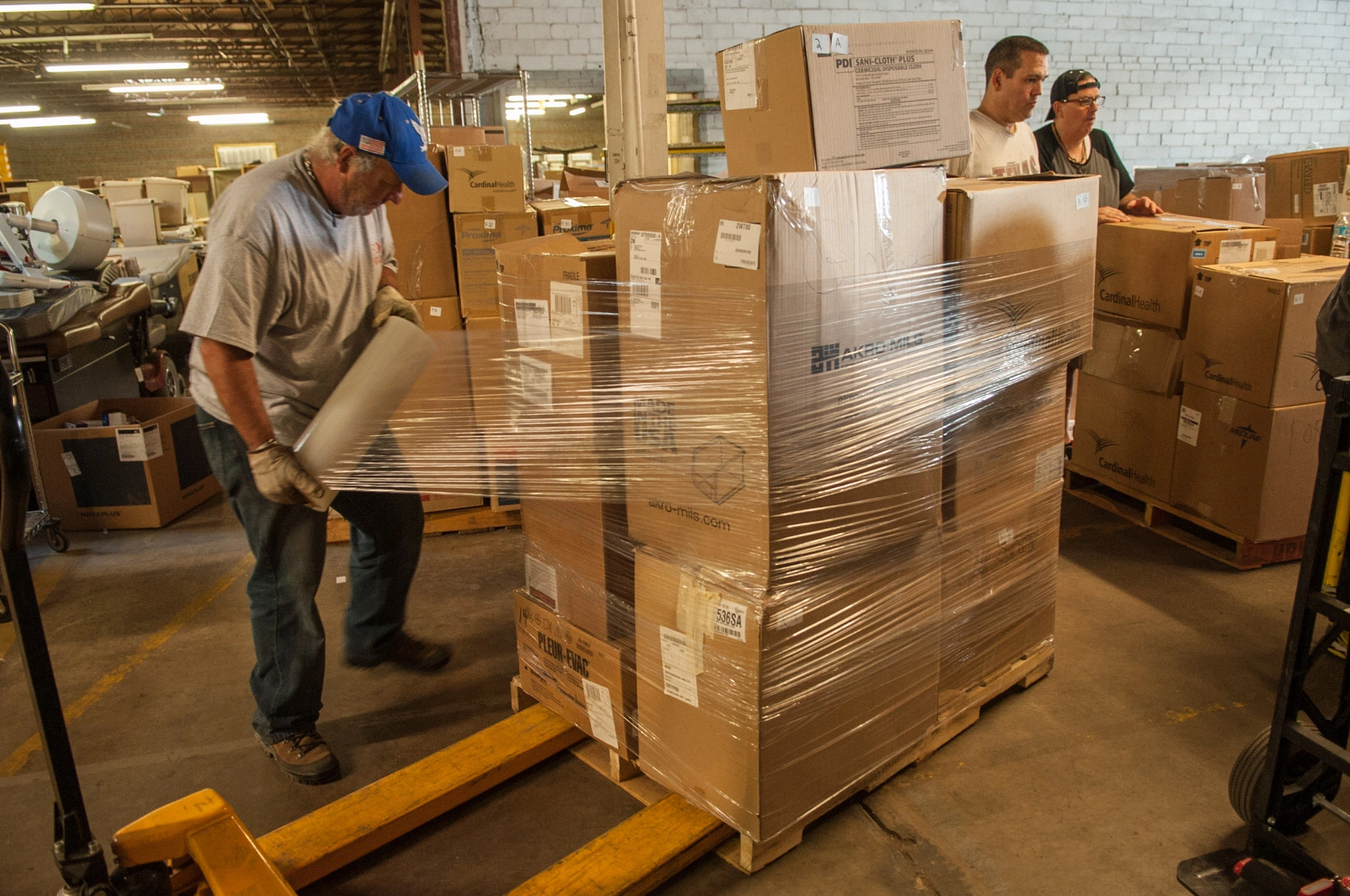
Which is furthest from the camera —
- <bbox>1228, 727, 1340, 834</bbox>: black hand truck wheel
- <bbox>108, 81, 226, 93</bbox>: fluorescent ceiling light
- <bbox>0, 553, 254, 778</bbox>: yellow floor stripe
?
<bbox>108, 81, 226, 93</bbox>: fluorescent ceiling light

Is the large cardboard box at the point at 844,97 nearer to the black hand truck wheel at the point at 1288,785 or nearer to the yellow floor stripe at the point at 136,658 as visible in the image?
the black hand truck wheel at the point at 1288,785

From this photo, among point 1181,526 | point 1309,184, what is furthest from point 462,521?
point 1309,184

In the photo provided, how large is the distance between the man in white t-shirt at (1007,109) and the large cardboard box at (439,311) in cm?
215

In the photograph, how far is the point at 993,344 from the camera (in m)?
2.02

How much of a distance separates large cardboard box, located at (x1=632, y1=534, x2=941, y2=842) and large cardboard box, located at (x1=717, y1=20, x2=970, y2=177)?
0.84 meters

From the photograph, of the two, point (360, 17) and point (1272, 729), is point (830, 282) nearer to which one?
point (1272, 729)

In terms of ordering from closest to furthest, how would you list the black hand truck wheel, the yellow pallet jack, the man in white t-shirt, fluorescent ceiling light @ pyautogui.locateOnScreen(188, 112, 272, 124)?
the yellow pallet jack, the black hand truck wheel, the man in white t-shirt, fluorescent ceiling light @ pyautogui.locateOnScreen(188, 112, 272, 124)

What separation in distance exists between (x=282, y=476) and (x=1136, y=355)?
320 centimetres

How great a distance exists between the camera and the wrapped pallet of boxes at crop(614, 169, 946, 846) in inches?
62.6

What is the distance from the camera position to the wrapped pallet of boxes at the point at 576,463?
6.08ft

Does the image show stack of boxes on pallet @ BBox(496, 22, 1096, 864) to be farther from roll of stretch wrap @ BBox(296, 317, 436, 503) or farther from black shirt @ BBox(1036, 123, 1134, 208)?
black shirt @ BBox(1036, 123, 1134, 208)

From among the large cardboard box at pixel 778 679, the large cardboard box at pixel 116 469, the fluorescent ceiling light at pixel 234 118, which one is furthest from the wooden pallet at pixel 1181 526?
the fluorescent ceiling light at pixel 234 118

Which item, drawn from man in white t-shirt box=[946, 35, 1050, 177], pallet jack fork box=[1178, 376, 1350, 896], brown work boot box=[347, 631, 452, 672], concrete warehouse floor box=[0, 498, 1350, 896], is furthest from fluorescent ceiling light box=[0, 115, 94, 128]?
pallet jack fork box=[1178, 376, 1350, 896]

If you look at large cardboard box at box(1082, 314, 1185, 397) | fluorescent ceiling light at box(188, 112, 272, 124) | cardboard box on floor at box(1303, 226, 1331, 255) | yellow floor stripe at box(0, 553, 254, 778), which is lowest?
yellow floor stripe at box(0, 553, 254, 778)
